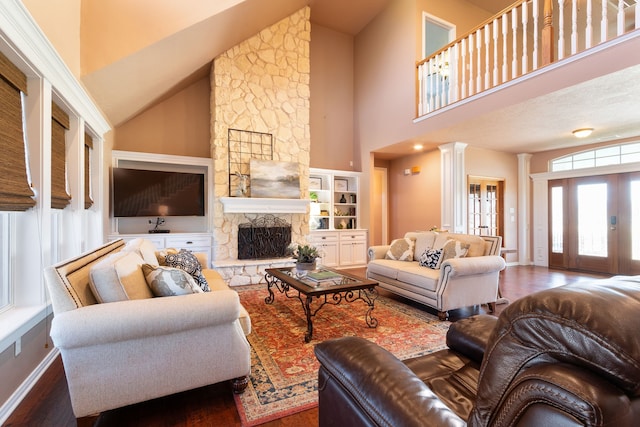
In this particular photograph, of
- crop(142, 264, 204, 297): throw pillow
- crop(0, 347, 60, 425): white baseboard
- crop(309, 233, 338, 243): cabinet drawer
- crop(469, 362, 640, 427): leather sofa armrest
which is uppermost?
crop(469, 362, 640, 427): leather sofa armrest

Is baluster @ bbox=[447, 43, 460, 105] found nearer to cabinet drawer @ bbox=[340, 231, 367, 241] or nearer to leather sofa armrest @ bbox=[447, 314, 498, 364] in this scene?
cabinet drawer @ bbox=[340, 231, 367, 241]

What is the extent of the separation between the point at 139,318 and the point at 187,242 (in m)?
3.49

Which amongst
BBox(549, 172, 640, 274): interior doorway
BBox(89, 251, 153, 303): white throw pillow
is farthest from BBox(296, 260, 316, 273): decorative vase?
BBox(549, 172, 640, 274): interior doorway

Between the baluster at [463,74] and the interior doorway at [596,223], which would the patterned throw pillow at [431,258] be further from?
the interior doorway at [596,223]

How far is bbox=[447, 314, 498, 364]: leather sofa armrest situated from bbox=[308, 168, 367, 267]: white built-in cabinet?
14.1 ft

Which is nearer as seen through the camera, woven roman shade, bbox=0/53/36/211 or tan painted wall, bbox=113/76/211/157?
woven roman shade, bbox=0/53/36/211

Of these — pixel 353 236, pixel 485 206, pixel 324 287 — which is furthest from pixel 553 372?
pixel 485 206

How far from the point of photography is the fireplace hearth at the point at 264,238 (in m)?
5.02

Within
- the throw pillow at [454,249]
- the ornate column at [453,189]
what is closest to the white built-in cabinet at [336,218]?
the ornate column at [453,189]

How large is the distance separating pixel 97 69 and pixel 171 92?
2367mm

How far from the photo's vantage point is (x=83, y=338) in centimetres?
145

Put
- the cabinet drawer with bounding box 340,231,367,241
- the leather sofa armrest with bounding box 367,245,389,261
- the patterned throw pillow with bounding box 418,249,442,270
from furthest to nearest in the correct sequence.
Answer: the cabinet drawer with bounding box 340,231,367,241
the leather sofa armrest with bounding box 367,245,389,261
the patterned throw pillow with bounding box 418,249,442,270

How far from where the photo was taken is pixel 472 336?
1.45 metres

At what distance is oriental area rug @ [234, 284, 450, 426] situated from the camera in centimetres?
181
